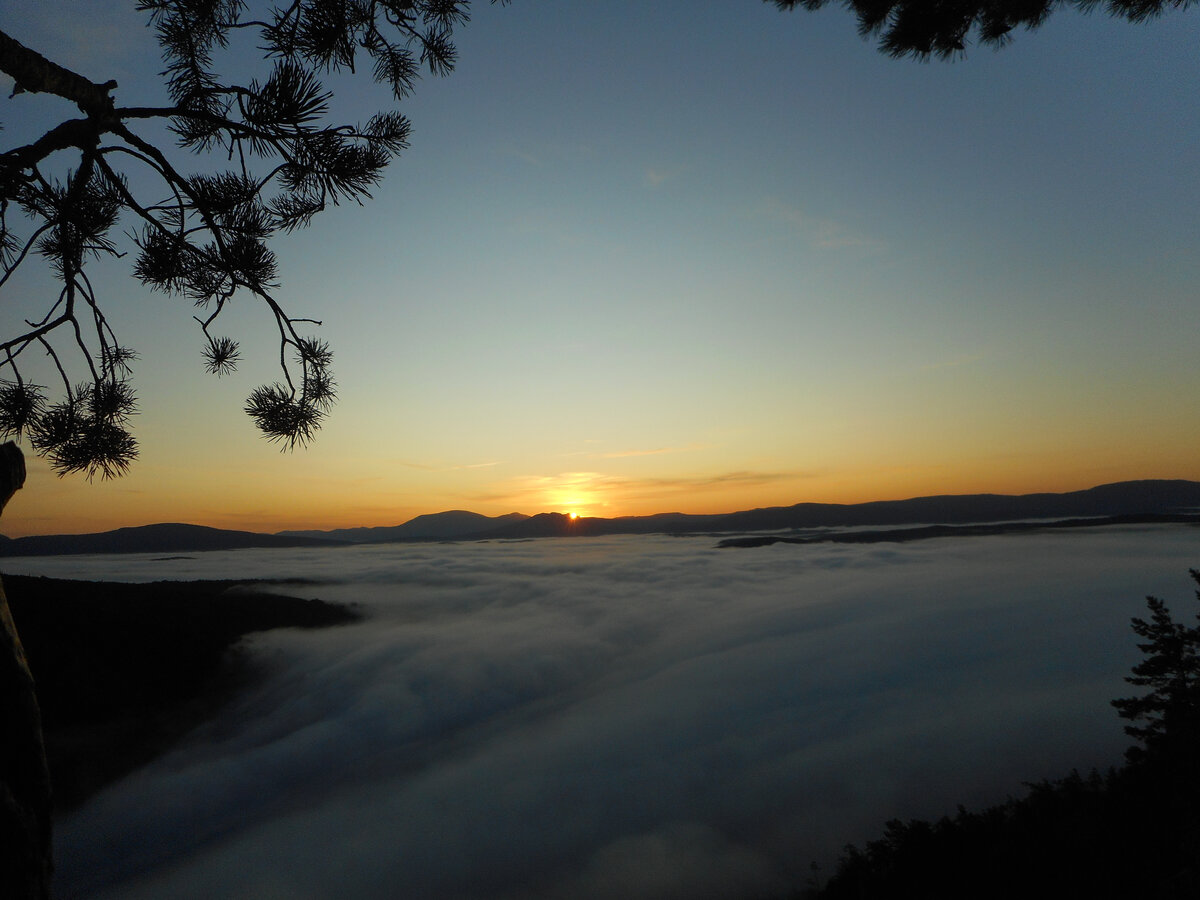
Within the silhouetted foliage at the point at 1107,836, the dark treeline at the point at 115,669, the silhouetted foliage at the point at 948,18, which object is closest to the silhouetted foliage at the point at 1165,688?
the silhouetted foliage at the point at 1107,836

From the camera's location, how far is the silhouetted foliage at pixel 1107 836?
6918 mm

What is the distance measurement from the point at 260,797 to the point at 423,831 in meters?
8.00

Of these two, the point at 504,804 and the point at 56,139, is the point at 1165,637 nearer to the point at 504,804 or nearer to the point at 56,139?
the point at 56,139

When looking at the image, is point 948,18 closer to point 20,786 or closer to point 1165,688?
point 20,786

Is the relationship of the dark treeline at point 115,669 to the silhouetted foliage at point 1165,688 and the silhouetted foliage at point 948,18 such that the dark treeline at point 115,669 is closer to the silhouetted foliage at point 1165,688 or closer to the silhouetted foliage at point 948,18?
the silhouetted foliage at point 948,18

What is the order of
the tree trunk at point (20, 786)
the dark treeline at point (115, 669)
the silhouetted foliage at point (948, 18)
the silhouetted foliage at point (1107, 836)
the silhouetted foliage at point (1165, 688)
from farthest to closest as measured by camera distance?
the dark treeline at point (115, 669)
the silhouetted foliage at point (1165, 688)
the silhouetted foliage at point (1107, 836)
the silhouetted foliage at point (948, 18)
the tree trunk at point (20, 786)

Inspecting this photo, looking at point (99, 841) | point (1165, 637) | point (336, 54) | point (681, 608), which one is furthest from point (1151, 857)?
point (681, 608)

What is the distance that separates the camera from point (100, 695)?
17609 mm

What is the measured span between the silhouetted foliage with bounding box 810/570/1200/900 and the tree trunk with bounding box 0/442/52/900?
7.84 m

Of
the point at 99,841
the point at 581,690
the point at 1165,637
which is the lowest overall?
the point at 581,690

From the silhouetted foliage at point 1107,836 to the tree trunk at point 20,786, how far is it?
25.7 feet

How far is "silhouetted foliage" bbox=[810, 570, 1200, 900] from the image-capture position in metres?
6.92

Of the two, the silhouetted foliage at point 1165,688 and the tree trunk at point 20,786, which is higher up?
the tree trunk at point 20,786

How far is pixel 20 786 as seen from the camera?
53.1 inches
